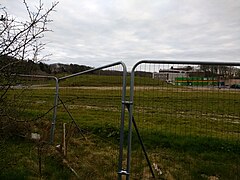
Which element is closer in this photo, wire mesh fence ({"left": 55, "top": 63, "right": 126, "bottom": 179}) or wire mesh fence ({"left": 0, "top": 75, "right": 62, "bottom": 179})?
wire mesh fence ({"left": 0, "top": 75, "right": 62, "bottom": 179})

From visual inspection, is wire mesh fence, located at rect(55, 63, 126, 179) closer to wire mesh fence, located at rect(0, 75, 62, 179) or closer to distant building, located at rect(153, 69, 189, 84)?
wire mesh fence, located at rect(0, 75, 62, 179)

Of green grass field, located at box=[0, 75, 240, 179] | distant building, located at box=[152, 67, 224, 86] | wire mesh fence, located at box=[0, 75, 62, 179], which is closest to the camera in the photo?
wire mesh fence, located at box=[0, 75, 62, 179]

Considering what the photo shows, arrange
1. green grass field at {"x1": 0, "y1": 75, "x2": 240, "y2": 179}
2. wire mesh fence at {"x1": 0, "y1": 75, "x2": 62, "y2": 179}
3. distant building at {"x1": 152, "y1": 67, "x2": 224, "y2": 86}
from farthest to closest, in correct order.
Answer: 1. green grass field at {"x1": 0, "y1": 75, "x2": 240, "y2": 179}
2. distant building at {"x1": 152, "y1": 67, "x2": 224, "y2": 86}
3. wire mesh fence at {"x1": 0, "y1": 75, "x2": 62, "y2": 179}

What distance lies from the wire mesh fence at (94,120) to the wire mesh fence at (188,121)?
15.5 inches

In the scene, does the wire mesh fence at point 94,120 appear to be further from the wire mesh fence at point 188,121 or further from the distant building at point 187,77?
the distant building at point 187,77

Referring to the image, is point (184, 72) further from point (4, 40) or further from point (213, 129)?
point (213, 129)

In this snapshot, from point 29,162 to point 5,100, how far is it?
6.08 ft

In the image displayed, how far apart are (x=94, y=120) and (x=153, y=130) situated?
1.78m

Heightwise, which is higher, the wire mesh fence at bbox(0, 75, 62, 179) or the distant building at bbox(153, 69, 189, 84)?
the distant building at bbox(153, 69, 189, 84)

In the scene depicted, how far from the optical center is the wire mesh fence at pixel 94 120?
418 centimetres

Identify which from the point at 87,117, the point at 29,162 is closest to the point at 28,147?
the point at 29,162

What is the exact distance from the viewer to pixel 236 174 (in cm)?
443

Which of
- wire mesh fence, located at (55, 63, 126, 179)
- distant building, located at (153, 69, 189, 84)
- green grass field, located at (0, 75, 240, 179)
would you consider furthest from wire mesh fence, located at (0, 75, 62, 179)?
distant building, located at (153, 69, 189, 84)

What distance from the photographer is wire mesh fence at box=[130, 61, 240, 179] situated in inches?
141
